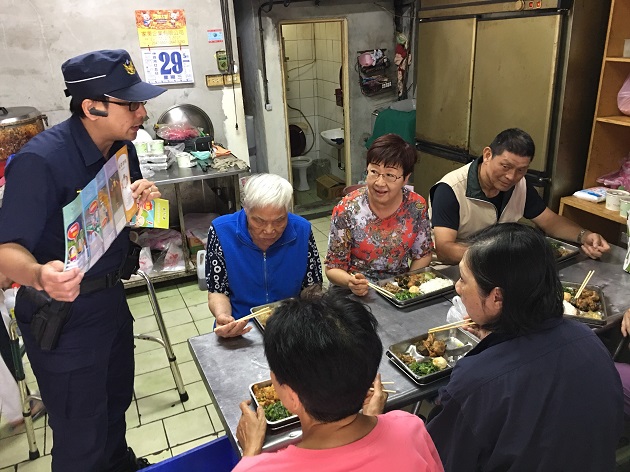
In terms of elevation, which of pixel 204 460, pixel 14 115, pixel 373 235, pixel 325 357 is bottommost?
pixel 204 460

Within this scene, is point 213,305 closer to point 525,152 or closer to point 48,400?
point 48,400

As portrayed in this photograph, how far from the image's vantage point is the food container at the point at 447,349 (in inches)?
63.1

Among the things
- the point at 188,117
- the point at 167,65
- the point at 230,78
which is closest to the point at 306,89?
the point at 230,78

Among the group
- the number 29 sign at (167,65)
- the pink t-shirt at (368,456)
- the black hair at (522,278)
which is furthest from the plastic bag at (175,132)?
the pink t-shirt at (368,456)

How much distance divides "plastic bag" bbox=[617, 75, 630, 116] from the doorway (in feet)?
10.9

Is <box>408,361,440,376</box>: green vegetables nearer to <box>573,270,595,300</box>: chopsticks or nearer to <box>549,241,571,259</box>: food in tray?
<box>573,270,595,300</box>: chopsticks

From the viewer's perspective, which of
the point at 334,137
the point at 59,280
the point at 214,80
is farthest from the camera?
the point at 334,137

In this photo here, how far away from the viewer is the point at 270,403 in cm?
151

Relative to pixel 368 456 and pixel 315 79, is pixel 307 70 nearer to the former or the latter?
pixel 315 79

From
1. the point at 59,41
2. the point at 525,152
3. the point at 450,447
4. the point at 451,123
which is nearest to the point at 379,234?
the point at 525,152

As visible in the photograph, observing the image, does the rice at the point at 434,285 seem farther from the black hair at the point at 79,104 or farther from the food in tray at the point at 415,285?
the black hair at the point at 79,104

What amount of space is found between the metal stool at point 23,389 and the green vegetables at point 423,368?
1.89 metres

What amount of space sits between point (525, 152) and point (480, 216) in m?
0.44

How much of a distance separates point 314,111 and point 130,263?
18.7 ft
